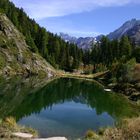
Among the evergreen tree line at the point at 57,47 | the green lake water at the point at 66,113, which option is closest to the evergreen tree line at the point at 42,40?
the evergreen tree line at the point at 57,47

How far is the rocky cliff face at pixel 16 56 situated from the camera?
145m

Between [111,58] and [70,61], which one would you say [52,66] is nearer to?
[70,61]

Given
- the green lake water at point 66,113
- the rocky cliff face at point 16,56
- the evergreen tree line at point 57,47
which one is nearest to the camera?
the green lake water at point 66,113

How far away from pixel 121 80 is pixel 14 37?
2586 inches

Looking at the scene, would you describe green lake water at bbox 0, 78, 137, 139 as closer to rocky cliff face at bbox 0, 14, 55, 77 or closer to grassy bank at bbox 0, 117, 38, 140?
grassy bank at bbox 0, 117, 38, 140

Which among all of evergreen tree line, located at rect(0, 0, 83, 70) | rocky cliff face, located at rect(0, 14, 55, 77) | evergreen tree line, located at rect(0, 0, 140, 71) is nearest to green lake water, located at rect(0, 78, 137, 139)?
rocky cliff face, located at rect(0, 14, 55, 77)

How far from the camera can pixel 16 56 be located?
150375 millimetres

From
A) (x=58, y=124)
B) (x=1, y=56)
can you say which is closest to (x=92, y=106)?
(x=58, y=124)

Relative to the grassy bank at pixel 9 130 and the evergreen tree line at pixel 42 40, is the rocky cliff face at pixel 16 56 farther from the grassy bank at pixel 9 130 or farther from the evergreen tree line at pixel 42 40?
the grassy bank at pixel 9 130

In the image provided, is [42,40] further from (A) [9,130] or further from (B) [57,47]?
(A) [9,130]

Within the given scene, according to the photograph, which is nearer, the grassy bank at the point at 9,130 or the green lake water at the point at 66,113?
the grassy bank at the point at 9,130

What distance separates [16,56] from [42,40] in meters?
35.3

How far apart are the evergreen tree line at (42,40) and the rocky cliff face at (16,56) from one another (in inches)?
331

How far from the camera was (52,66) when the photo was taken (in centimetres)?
17388
